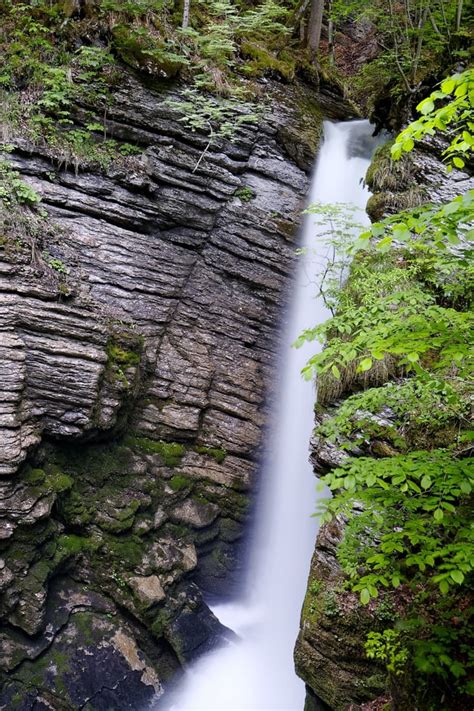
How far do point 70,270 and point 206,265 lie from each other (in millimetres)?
2577

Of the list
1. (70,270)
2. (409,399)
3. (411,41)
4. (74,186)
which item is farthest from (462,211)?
(411,41)

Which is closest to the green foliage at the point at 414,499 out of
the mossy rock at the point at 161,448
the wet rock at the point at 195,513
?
the wet rock at the point at 195,513

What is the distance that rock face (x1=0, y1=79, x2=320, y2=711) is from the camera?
6.66m

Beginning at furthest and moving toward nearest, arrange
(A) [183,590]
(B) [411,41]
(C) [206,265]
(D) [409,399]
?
(B) [411,41]
(C) [206,265]
(A) [183,590]
(D) [409,399]

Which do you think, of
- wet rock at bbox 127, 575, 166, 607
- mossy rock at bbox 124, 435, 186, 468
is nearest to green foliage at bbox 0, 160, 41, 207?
mossy rock at bbox 124, 435, 186, 468

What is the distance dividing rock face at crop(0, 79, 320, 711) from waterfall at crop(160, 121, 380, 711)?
0.35 metres

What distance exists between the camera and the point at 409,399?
15.2 feet

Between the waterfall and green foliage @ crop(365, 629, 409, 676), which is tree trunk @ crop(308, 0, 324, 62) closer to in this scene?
the waterfall

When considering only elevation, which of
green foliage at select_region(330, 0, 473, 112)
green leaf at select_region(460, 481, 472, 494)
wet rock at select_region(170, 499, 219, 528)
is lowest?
wet rock at select_region(170, 499, 219, 528)

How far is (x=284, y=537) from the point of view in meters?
8.95

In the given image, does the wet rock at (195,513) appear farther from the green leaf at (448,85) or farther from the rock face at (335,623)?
the green leaf at (448,85)

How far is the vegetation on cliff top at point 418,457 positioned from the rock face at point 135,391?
3.46 metres

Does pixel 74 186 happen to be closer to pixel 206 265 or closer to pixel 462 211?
pixel 206 265

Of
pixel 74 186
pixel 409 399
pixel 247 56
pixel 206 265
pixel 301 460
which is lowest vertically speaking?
pixel 301 460
